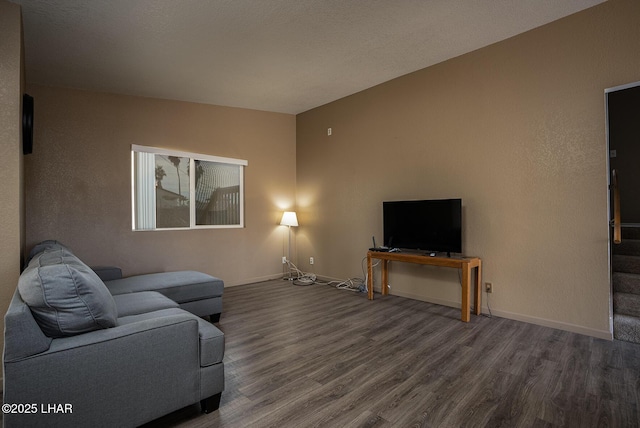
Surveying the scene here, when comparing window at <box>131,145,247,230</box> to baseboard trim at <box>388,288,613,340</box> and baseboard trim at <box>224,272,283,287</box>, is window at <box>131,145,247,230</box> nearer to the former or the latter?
baseboard trim at <box>224,272,283,287</box>

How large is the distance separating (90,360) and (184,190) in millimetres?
3547

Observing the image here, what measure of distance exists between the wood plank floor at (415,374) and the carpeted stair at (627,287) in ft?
0.51

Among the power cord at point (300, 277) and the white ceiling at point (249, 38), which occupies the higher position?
the white ceiling at point (249, 38)

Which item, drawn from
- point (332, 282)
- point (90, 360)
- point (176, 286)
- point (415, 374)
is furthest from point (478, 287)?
point (90, 360)

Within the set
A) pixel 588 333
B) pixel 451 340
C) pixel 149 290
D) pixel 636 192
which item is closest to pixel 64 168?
pixel 149 290

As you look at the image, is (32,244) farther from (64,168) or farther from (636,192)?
(636,192)

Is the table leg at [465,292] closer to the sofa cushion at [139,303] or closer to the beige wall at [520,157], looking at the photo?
the beige wall at [520,157]

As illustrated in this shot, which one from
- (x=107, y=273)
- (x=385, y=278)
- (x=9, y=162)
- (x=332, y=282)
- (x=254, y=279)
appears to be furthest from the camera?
(x=254, y=279)

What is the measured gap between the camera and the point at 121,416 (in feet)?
4.99

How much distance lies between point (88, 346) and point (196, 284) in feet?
6.09

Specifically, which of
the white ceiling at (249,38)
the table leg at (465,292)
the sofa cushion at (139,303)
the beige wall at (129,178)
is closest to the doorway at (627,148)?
the white ceiling at (249,38)

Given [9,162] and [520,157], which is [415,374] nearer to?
[520,157]

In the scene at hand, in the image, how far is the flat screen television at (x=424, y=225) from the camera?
3549 mm

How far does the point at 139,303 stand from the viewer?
2.47 m
